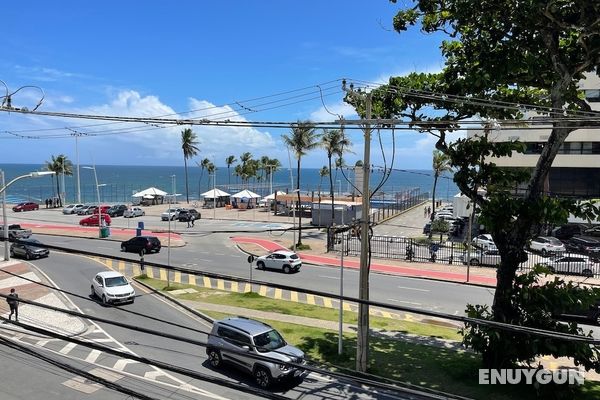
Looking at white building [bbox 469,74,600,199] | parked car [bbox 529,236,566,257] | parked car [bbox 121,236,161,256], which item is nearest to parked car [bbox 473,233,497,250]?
parked car [bbox 529,236,566,257]

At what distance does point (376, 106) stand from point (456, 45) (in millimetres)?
3477

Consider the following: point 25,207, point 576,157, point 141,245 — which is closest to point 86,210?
point 25,207

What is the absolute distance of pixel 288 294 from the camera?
2933 cm

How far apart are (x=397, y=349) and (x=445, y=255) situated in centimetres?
2400

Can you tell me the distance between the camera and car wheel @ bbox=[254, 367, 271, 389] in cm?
1566

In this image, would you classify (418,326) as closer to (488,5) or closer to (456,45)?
(456,45)

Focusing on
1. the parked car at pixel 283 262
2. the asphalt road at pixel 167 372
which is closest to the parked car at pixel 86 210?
the parked car at pixel 283 262

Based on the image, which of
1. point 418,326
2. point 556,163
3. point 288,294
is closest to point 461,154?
point 418,326

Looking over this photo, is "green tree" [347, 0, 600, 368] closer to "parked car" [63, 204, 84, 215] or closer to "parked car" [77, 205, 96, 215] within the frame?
"parked car" [77, 205, 96, 215]

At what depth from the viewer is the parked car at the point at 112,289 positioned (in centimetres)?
2550

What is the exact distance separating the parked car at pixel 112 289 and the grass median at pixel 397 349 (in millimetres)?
2963

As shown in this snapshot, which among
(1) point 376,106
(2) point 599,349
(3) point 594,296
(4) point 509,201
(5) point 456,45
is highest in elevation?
(5) point 456,45

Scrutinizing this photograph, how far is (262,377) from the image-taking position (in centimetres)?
1581

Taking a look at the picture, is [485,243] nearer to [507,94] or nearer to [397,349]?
[397,349]
